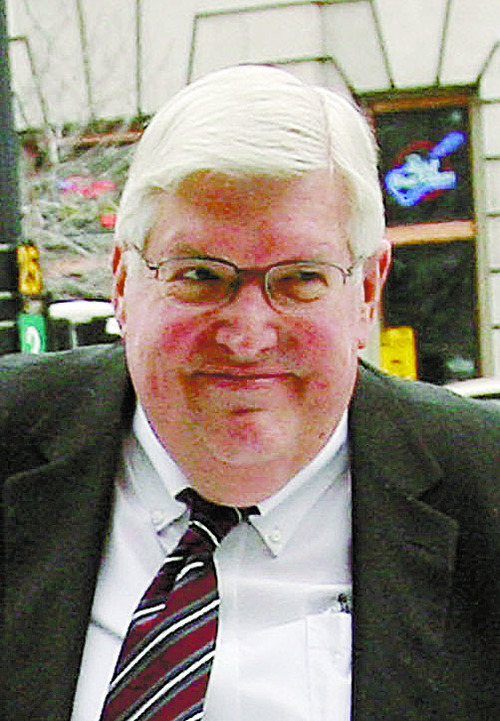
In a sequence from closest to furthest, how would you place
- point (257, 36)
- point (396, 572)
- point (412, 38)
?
point (396, 572)
point (412, 38)
point (257, 36)

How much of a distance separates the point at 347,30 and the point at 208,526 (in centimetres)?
940

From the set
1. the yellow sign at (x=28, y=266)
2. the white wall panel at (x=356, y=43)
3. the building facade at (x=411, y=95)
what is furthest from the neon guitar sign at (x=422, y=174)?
the yellow sign at (x=28, y=266)

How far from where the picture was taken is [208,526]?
7.16 feet

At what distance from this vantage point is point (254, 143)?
6.51ft

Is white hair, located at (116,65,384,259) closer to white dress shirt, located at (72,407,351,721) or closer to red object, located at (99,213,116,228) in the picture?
white dress shirt, located at (72,407,351,721)

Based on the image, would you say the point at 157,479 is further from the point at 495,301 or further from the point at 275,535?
the point at 495,301

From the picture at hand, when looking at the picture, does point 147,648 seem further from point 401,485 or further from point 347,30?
point 347,30

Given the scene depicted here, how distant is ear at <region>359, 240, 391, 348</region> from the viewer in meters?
2.21

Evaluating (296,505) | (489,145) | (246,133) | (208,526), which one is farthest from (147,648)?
(489,145)

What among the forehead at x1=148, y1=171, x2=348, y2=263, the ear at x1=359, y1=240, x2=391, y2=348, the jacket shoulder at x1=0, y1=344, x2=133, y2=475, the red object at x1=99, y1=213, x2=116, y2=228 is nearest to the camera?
the forehead at x1=148, y1=171, x2=348, y2=263

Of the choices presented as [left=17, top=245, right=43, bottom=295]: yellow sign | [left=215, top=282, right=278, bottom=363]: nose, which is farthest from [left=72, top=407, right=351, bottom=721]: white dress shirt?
[left=17, top=245, right=43, bottom=295]: yellow sign

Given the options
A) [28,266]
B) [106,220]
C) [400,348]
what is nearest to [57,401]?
[28,266]

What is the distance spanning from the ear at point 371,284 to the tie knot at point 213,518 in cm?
39

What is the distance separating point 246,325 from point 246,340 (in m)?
0.03
